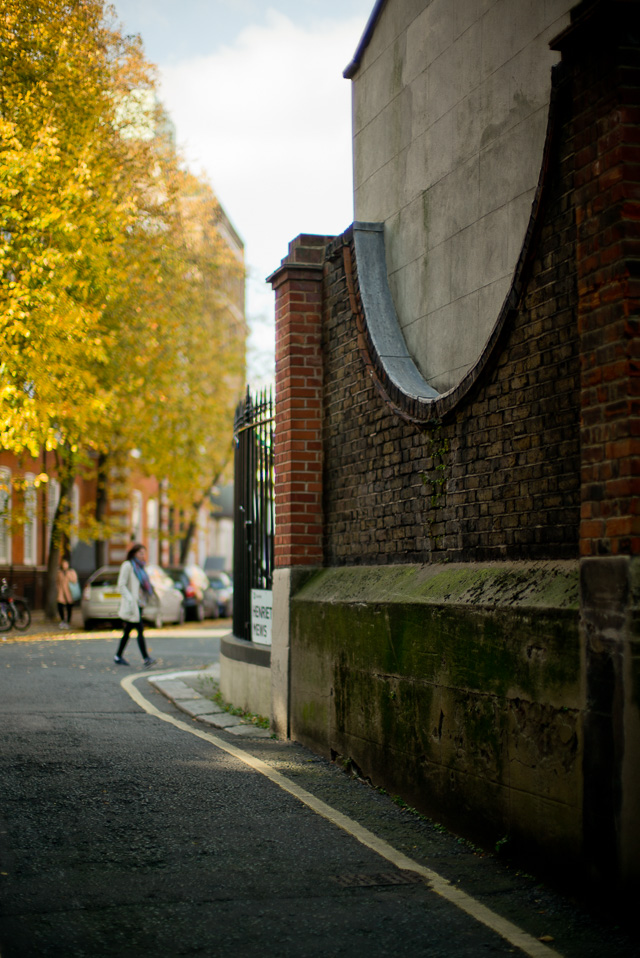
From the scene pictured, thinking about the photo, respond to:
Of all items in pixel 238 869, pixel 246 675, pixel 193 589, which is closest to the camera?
pixel 238 869

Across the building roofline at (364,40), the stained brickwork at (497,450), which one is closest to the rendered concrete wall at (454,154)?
the building roofline at (364,40)

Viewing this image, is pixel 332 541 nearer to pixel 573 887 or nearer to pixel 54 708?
pixel 54 708

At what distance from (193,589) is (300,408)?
20.5 meters

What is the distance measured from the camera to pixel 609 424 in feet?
15.1

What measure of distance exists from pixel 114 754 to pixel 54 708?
111 inches

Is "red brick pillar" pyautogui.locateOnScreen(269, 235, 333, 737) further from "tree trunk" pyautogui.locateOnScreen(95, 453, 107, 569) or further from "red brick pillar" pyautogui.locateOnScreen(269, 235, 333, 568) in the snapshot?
"tree trunk" pyautogui.locateOnScreen(95, 453, 107, 569)

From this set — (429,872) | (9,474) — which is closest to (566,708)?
(429,872)

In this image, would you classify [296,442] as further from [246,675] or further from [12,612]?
[12,612]

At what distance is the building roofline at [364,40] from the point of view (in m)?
9.85

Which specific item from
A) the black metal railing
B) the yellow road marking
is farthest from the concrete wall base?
the yellow road marking

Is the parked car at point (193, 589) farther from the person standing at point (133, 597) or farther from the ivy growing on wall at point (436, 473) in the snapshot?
the ivy growing on wall at point (436, 473)

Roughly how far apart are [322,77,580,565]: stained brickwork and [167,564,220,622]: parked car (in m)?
20.7

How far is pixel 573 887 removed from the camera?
4.64 m

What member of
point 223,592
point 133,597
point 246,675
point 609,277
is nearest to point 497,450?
point 609,277
